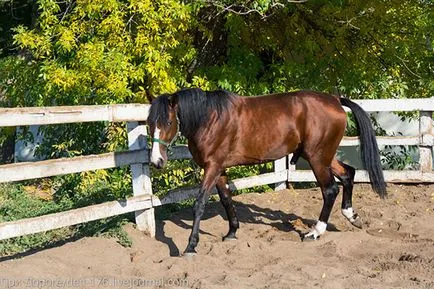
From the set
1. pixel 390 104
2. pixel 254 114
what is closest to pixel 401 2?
pixel 390 104

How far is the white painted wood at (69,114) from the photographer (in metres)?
6.02

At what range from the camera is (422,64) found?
11.2 metres

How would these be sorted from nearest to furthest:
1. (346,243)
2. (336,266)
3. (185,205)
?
(336,266) < (346,243) < (185,205)

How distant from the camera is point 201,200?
678 cm

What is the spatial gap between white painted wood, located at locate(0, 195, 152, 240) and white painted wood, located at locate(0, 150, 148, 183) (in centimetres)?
38

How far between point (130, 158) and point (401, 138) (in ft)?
14.7

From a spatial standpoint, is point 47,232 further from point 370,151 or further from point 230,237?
point 370,151

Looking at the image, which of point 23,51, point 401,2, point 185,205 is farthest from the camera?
point 23,51

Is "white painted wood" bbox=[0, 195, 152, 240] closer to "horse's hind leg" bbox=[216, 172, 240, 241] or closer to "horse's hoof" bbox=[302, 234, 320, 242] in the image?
"horse's hind leg" bbox=[216, 172, 240, 241]

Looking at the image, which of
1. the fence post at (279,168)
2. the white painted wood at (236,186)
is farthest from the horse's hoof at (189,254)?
the fence post at (279,168)

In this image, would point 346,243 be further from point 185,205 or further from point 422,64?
point 422,64

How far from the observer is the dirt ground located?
5.52 meters

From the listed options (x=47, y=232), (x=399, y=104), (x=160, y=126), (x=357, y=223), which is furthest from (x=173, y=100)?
(x=399, y=104)

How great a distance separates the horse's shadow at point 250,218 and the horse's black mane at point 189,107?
51.0 inches
